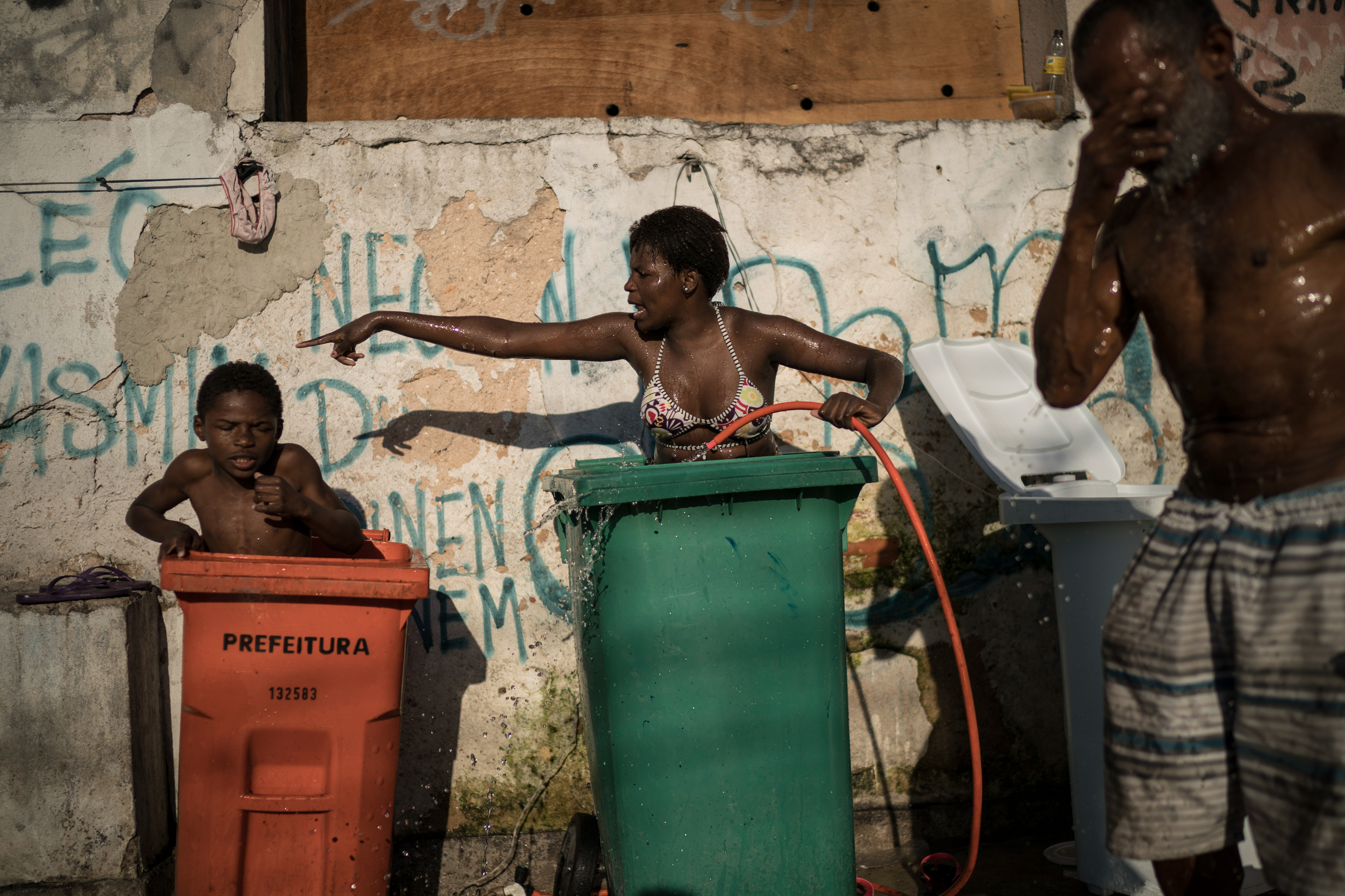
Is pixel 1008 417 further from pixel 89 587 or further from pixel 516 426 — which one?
pixel 89 587

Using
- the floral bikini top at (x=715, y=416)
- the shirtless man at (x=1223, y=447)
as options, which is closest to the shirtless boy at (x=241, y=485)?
the floral bikini top at (x=715, y=416)

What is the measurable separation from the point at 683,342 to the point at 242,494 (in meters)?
1.39

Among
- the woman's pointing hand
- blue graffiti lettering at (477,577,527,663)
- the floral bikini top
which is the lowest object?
blue graffiti lettering at (477,577,527,663)

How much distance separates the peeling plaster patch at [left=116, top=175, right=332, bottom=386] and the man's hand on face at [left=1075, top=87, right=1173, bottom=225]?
2573mm

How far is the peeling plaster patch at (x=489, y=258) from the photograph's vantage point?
10.9 feet

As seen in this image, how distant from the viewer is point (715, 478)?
Result: 232 cm

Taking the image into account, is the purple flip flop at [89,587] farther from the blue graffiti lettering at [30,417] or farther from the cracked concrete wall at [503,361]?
the blue graffiti lettering at [30,417]

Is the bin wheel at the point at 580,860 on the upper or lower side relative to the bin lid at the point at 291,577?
lower

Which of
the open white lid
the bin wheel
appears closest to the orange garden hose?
the open white lid

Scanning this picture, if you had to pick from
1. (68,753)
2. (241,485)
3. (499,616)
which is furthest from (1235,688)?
(68,753)

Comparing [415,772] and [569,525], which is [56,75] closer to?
[569,525]

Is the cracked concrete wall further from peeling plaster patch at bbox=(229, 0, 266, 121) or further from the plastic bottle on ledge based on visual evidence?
the plastic bottle on ledge

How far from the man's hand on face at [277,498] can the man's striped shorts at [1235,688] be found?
1.99m

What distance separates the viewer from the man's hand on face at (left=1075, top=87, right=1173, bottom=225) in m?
1.54
